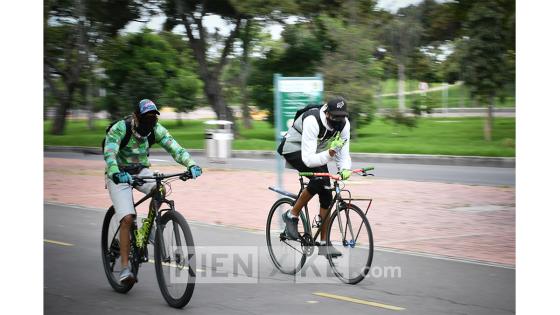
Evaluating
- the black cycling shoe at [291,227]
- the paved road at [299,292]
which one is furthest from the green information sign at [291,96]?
the black cycling shoe at [291,227]

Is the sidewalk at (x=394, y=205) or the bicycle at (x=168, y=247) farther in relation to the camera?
the sidewalk at (x=394, y=205)

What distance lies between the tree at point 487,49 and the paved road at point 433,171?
2.44 metres

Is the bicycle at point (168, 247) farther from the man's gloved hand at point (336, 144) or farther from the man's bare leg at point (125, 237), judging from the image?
the man's gloved hand at point (336, 144)

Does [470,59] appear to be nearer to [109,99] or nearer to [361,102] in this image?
[361,102]

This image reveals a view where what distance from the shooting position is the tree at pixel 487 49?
70.9 ft

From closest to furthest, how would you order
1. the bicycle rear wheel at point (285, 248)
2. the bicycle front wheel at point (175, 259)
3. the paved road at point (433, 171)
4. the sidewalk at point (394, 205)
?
the bicycle front wheel at point (175, 259)
the bicycle rear wheel at point (285, 248)
the sidewalk at point (394, 205)
the paved road at point (433, 171)

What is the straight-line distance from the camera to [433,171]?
21219 mm

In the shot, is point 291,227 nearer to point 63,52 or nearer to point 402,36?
point 402,36

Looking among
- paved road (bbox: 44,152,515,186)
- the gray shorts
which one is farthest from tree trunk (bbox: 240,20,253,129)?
the gray shorts

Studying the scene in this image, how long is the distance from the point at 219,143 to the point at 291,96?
14.1 metres

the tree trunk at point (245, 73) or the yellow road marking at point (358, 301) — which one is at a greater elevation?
the tree trunk at point (245, 73)

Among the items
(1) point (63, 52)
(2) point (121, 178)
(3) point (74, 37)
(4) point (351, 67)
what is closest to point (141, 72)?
(3) point (74, 37)

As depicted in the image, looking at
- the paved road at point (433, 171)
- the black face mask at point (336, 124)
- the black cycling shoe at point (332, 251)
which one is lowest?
the paved road at point (433, 171)
